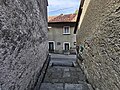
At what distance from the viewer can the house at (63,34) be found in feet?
63.6

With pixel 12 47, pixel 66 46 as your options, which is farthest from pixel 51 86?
pixel 66 46

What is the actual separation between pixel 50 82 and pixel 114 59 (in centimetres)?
260

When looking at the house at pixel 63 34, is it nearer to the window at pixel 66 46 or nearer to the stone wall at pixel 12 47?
the window at pixel 66 46

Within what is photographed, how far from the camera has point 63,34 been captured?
1973cm

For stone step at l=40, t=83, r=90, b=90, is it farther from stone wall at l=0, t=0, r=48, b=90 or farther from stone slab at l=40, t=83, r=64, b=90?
stone wall at l=0, t=0, r=48, b=90

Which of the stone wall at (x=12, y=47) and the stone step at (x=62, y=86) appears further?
the stone step at (x=62, y=86)

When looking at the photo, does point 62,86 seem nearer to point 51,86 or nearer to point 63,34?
point 51,86

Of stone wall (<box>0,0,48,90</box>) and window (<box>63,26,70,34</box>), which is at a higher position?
window (<box>63,26,70,34</box>)

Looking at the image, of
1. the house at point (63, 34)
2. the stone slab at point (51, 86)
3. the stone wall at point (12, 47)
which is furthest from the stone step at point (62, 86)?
the house at point (63, 34)

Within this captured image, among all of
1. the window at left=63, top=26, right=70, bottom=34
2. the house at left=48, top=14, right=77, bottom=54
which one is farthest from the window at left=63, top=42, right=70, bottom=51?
the window at left=63, top=26, right=70, bottom=34

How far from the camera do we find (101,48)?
10.7 feet

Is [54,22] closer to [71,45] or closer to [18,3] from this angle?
[71,45]

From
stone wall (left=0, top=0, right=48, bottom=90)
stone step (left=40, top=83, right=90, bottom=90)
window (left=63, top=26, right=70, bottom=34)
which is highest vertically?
window (left=63, top=26, right=70, bottom=34)

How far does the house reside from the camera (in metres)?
19.4
